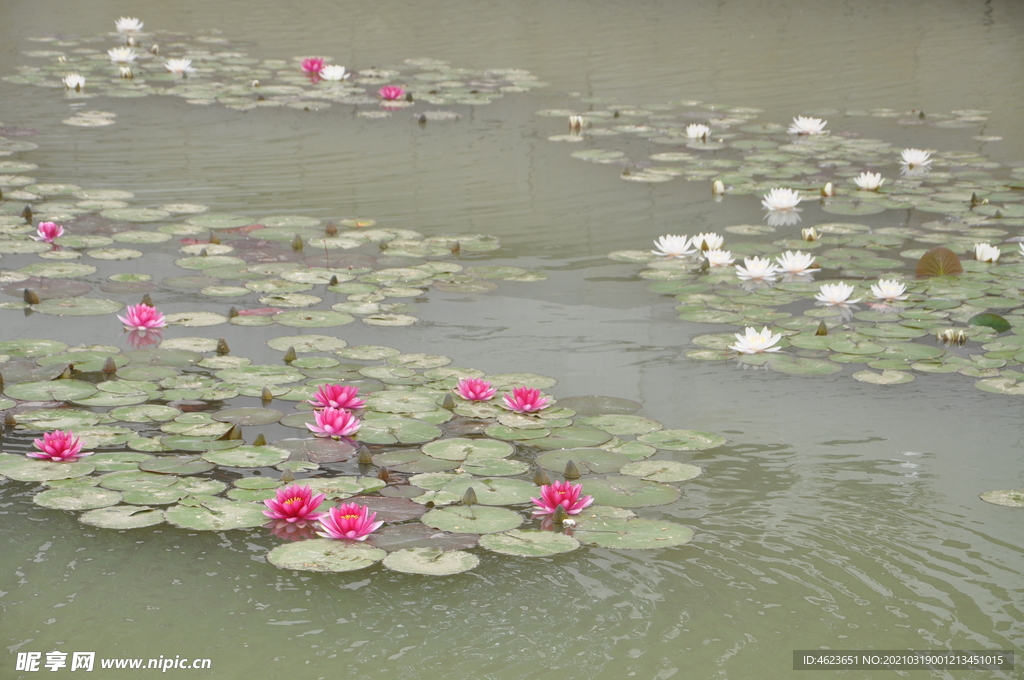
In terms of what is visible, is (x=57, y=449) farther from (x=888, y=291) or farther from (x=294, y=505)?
(x=888, y=291)

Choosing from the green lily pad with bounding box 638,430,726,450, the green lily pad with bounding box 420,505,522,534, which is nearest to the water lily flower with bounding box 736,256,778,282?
the green lily pad with bounding box 638,430,726,450

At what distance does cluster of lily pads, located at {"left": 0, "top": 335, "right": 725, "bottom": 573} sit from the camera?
2.50 m

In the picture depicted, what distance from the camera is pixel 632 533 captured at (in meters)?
2.51

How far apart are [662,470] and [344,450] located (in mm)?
875

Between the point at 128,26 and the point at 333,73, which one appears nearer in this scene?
the point at 333,73

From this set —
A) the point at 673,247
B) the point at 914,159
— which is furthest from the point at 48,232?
the point at 914,159

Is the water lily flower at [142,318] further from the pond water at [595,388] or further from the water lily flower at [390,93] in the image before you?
the water lily flower at [390,93]

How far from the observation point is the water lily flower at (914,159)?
19.6ft

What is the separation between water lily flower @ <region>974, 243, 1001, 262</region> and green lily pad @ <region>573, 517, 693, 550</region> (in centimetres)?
265

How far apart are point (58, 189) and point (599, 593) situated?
4.19 metres

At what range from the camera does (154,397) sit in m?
3.17

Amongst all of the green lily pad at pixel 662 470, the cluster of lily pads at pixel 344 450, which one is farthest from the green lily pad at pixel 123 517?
the green lily pad at pixel 662 470

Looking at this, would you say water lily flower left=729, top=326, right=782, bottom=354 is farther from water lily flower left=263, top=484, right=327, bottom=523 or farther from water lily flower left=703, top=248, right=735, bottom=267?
water lily flower left=263, top=484, right=327, bottom=523

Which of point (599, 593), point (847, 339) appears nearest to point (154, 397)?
point (599, 593)
